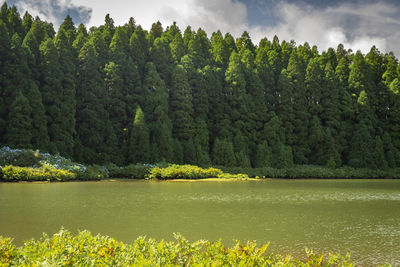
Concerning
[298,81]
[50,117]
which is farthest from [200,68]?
[50,117]

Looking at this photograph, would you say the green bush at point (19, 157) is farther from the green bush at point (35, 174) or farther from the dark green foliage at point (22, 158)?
the green bush at point (35, 174)

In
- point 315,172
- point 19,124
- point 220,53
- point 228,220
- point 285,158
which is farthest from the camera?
point 220,53

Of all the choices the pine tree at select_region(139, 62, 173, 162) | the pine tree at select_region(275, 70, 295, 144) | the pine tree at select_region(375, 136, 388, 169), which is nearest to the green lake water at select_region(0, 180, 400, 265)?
the pine tree at select_region(139, 62, 173, 162)

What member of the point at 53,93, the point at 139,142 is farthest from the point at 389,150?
the point at 53,93

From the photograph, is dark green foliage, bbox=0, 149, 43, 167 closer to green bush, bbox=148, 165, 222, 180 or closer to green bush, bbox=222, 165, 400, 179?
green bush, bbox=148, 165, 222, 180

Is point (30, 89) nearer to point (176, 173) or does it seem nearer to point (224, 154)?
point (176, 173)

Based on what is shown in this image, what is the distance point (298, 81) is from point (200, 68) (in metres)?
10.5

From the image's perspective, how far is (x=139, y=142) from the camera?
29094 millimetres

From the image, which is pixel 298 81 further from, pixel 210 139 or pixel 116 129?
pixel 116 129

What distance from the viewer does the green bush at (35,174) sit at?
1895 cm

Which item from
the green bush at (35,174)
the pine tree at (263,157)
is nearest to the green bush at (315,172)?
the pine tree at (263,157)

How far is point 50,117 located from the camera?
27.2 m

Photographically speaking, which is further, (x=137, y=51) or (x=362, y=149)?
(x=362, y=149)

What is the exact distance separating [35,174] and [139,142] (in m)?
10.3
